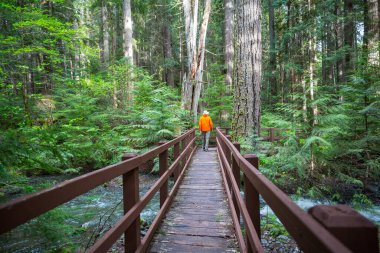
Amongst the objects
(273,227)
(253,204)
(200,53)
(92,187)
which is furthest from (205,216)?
(200,53)

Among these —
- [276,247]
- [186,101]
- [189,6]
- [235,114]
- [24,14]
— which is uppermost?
[189,6]

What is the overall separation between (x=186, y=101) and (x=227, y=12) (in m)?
9.84

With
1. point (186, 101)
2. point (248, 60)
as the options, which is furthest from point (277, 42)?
point (248, 60)

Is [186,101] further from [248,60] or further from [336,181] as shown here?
[336,181]

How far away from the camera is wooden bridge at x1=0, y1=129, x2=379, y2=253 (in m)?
0.96

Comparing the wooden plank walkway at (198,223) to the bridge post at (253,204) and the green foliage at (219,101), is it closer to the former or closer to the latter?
the bridge post at (253,204)

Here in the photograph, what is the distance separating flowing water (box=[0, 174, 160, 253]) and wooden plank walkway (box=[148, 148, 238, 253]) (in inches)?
39.3

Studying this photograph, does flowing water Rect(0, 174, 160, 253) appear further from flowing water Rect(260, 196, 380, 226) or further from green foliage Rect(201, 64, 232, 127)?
green foliage Rect(201, 64, 232, 127)

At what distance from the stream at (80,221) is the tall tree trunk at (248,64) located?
2974mm

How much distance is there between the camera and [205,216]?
15.0 ft

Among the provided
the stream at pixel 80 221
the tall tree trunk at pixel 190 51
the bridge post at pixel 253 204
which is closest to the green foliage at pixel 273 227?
the stream at pixel 80 221

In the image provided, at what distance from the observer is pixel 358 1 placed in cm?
1808

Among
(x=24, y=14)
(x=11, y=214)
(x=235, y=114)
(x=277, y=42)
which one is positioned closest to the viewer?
(x=11, y=214)

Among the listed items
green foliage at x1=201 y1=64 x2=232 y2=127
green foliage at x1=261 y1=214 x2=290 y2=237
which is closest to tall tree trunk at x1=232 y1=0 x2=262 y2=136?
green foliage at x1=261 y1=214 x2=290 y2=237
